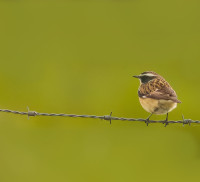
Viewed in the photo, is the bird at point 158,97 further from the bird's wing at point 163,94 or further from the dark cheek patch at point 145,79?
the dark cheek patch at point 145,79

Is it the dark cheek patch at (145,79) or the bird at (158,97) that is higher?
the dark cheek patch at (145,79)

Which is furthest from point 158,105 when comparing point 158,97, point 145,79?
point 145,79

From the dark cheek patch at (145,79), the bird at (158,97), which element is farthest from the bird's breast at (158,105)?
the dark cheek patch at (145,79)

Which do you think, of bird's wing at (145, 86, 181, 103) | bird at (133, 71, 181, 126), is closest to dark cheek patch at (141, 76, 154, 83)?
bird at (133, 71, 181, 126)

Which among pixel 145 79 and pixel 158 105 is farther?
pixel 145 79

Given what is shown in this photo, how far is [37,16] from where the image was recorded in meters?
29.0

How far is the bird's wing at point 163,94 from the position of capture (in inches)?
420

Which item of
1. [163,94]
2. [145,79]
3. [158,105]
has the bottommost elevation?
[158,105]

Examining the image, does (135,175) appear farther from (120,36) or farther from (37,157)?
(120,36)

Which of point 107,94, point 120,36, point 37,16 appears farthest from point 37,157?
point 37,16

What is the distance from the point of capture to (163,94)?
35.3 ft

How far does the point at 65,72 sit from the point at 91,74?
1139 mm

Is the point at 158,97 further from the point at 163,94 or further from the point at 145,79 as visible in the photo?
the point at 145,79

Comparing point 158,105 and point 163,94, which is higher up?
point 163,94
